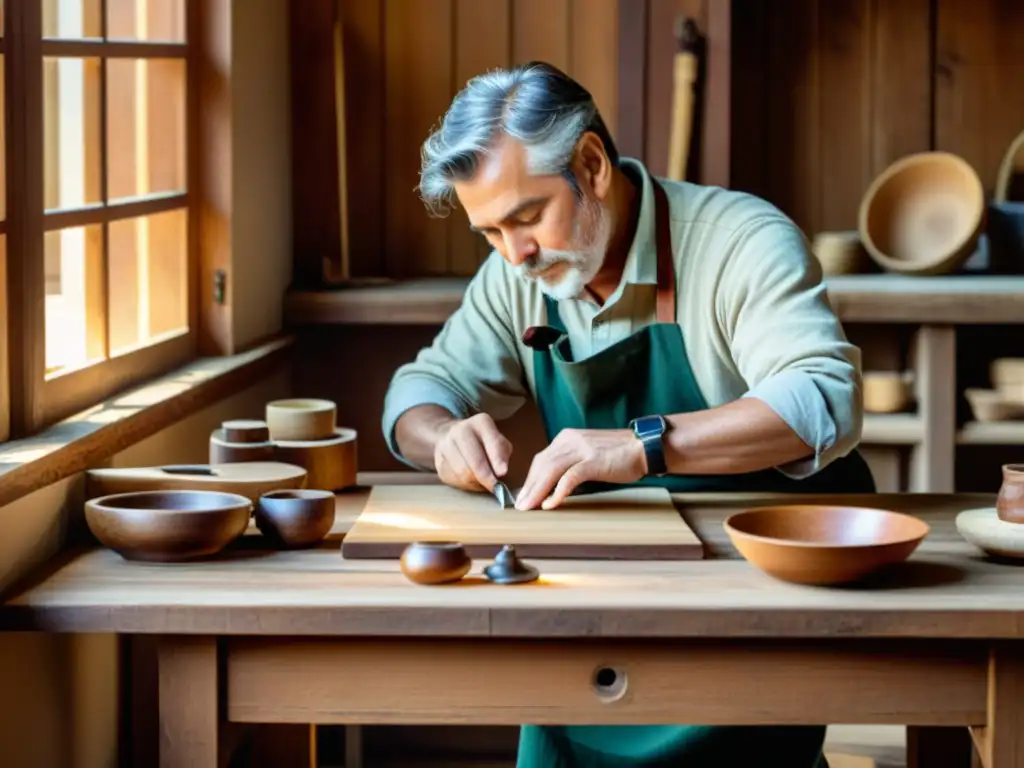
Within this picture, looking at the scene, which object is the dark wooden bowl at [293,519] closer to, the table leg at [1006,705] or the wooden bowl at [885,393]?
the table leg at [1006,705]

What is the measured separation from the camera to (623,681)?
1931 mm

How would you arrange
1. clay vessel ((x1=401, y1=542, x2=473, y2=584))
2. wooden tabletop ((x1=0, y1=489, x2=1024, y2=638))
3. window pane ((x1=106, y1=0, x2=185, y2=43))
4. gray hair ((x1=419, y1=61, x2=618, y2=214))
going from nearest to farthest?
wooden tabletop ((x1=0, y1=489, x2=1024, y2=638)), clay vessel ((x1=401, y1=542, x2=473, y2=584)), gray hair ((x1=419, y1=61, x2=618, y2=214)), window pane ((x1=106, y1=0, x2=185, y2=43))

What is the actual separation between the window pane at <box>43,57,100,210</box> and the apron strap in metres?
1.02

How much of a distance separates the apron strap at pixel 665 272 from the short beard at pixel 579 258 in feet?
0.39

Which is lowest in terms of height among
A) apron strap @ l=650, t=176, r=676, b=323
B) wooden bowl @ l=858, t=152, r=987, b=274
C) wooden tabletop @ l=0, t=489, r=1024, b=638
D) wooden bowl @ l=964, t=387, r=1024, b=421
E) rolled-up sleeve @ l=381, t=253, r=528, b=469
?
wooden tabletop @ l=0, t=489, r=1024, b=638

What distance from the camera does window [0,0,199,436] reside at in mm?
2219

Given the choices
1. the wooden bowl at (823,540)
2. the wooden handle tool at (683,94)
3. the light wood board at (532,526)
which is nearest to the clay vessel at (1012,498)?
the wooden bowl at (823,540)

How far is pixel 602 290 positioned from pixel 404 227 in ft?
4.95

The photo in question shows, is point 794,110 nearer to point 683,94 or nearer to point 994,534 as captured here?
point 683,94

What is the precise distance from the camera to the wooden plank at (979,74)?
436cm

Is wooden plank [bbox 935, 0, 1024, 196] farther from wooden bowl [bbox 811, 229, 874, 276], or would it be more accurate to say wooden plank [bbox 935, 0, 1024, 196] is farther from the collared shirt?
the collared shirt

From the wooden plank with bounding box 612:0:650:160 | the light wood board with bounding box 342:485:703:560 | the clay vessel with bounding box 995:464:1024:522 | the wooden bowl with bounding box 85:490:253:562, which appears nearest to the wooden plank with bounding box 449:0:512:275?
the wooden plank with bounding box 612:0:650:160

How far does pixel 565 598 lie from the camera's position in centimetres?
192

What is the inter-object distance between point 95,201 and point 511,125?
76cm
